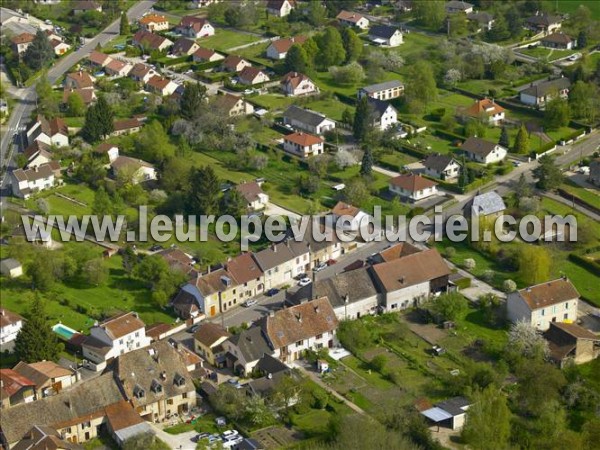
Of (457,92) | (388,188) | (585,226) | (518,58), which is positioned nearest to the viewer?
(585,226)

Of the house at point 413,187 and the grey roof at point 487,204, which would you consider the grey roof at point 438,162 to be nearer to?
the house at point 413,187

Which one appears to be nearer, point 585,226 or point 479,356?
point 479,356

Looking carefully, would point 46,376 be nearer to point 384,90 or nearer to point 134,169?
point 134,169

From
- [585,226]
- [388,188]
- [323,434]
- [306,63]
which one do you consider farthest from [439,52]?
[323,434]

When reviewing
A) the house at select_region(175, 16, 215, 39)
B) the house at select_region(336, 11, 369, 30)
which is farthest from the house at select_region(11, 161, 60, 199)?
the house at select_region(336, 11, 369, 30)

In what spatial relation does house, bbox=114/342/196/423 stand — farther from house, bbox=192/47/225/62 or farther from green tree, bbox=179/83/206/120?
house, bbox=192/47/225/62

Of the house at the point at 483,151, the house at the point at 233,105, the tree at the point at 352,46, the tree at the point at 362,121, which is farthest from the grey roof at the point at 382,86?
the house at the point at 483,151

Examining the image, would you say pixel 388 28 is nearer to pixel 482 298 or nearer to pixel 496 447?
pixel 482 298

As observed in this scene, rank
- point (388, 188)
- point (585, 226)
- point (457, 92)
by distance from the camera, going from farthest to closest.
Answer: point (457, 92) < point (388, 188) < point (585, 226)
